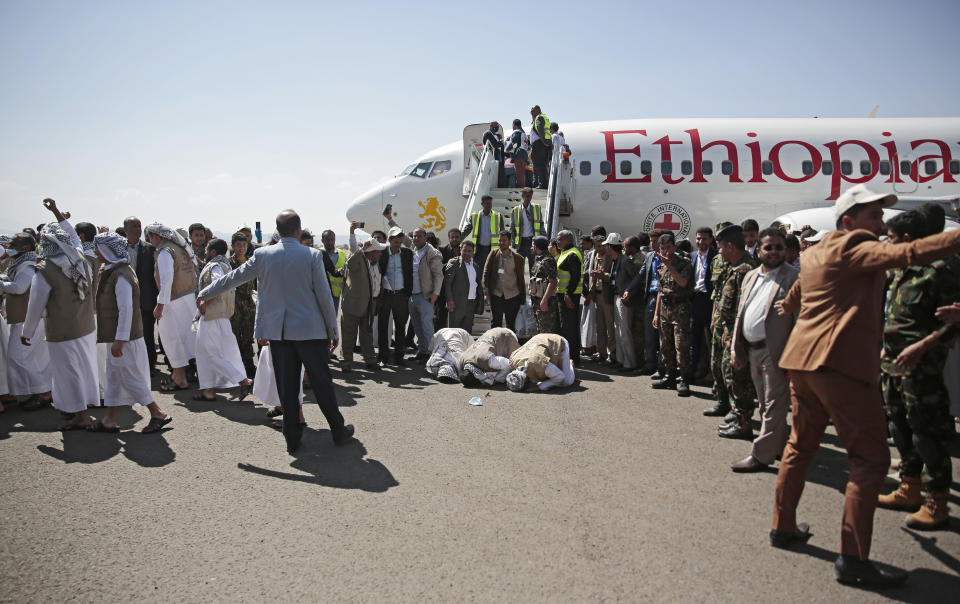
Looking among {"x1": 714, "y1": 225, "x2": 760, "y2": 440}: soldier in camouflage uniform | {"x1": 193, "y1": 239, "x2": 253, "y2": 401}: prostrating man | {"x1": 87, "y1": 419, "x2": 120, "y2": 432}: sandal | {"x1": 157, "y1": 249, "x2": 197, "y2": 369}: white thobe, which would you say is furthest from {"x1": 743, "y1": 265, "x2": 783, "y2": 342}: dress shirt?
{"x1": 157, "y1": 249, "x2": 197, "y2": 369}: white thobe

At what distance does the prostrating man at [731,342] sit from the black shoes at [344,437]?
3.46 metres

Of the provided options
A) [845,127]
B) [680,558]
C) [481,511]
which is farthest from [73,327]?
[845,127]

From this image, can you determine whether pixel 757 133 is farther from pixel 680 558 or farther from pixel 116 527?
pixel 116 527

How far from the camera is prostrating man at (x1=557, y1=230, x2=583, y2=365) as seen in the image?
27.6 feet

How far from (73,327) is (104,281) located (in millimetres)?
533

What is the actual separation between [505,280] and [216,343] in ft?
14.3

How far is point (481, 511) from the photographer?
147 inches

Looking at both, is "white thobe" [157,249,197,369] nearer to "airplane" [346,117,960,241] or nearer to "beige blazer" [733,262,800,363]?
"beige blazer" [733,262,800,363]

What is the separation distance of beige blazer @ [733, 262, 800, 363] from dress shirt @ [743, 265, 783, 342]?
19mm

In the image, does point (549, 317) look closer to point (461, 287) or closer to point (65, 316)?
point (461, 287)

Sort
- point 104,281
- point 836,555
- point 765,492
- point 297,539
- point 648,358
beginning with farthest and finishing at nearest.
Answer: point 648,358 → point 104,281 → point 765,492 → point 297,539 → point 836,555

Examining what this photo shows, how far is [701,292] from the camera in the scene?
7.00 metres

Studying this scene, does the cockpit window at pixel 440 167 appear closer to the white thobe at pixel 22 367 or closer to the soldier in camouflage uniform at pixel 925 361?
the white thobe at pixel 22 367

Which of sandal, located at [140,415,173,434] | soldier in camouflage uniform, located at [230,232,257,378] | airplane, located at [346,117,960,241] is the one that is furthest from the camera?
airplane, located at [346,117,960,241]
